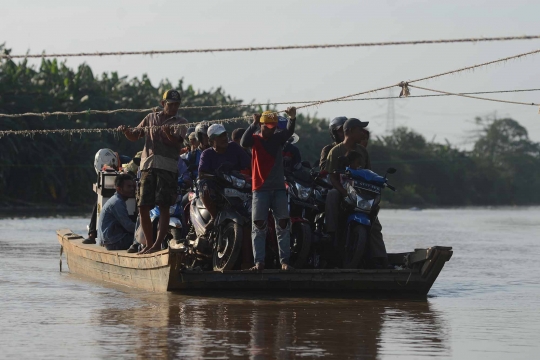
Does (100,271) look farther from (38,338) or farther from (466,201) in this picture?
(466,201)

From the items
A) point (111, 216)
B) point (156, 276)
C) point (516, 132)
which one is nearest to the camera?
point (156, 276)

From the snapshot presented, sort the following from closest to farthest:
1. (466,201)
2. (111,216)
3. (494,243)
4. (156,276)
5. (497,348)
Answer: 1. (497,348)
2. (156,276)
3. (111,216)
4. (494,243)
5. (466,201)

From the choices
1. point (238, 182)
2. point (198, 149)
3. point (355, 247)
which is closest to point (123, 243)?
point (198, 149)

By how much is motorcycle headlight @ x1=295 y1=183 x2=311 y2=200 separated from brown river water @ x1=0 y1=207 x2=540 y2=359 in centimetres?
96

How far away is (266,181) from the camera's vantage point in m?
10.4

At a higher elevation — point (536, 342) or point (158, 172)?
point (158, 172)

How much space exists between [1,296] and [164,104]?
7.91 ft

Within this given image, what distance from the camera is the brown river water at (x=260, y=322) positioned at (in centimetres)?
756

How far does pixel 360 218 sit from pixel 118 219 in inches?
113

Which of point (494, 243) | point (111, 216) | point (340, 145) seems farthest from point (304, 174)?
point (494, 243)

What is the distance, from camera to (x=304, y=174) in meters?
10.9

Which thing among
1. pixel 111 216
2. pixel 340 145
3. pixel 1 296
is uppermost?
pixel 340 145

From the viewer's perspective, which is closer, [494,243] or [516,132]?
[494,243]

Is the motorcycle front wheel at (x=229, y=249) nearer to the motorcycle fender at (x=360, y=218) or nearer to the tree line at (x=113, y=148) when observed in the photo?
the motorcycle fender at (x=360, y=218)
